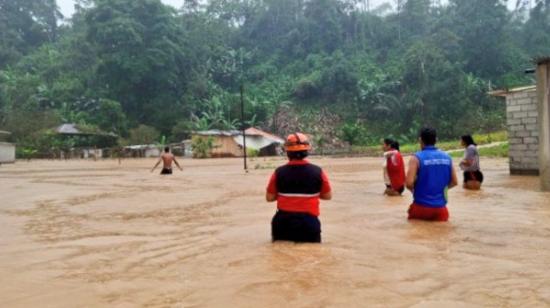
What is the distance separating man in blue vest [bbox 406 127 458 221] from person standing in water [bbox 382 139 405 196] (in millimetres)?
3426

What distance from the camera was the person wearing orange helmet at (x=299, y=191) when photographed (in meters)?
5.57

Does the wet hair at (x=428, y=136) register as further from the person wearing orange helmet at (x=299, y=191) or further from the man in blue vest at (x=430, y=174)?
the person wearing orange helmet at (x=299, y=191)

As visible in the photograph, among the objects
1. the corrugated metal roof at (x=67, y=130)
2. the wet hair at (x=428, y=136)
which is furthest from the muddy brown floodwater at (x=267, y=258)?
the corrugated metal roof at (x=67, y=130)

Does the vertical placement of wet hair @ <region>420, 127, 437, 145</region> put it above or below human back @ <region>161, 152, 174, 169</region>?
above

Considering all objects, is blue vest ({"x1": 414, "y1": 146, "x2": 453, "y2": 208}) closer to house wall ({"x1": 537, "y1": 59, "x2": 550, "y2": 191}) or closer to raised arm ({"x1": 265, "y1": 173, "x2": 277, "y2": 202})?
raised arm ({"x1": 265, "y1": 173, "x2": 277, "y2": 202})

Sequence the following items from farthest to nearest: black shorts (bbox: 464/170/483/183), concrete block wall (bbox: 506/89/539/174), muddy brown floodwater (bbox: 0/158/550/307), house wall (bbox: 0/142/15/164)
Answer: house wall (bbox: 0/142/15/164) < concrete block wall (bbox: 506/89/539/174) < black shorts (bbox: 464/170/483/183) < muddy brown floodwater (bbox: 0/158/550/307)

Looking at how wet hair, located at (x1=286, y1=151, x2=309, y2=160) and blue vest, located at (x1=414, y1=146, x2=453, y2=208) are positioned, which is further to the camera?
blue vest, located at (x1=414, y1=146, x2=453, y2=208)

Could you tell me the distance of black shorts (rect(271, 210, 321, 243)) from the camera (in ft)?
18.5

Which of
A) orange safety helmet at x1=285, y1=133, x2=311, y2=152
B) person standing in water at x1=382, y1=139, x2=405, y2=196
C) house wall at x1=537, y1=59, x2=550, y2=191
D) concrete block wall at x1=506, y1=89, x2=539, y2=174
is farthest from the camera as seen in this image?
concrete block wall at x1=506, y1=89, x2=539, y2=174

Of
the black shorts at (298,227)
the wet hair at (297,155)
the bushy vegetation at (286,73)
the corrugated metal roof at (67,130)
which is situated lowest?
the black shorts at (298,227)

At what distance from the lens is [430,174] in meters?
6.89

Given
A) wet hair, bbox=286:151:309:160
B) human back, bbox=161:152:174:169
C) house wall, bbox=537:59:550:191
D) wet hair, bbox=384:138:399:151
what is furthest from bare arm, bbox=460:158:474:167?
human back, bbox=161:152:174:169

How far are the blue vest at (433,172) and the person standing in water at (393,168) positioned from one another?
11.4 feet

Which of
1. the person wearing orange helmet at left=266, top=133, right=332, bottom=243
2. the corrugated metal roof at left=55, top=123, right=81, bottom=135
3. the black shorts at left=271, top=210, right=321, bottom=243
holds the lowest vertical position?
the black shorts at left=271, top=210, right=321, bottom=243
